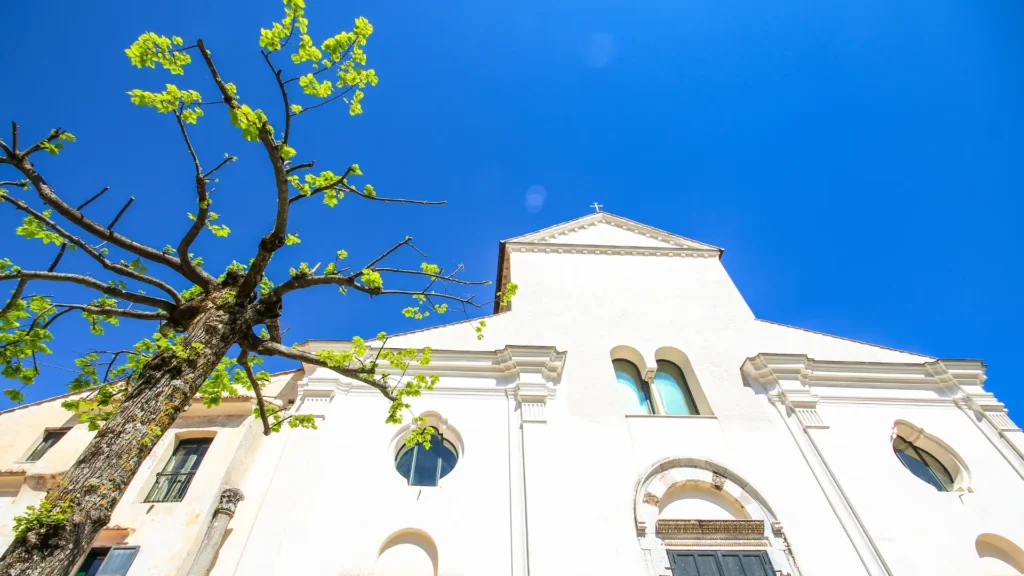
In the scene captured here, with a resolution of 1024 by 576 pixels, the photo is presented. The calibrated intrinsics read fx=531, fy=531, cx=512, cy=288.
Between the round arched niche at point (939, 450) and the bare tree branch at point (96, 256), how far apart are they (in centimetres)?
1323

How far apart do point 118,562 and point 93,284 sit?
12.7 ft

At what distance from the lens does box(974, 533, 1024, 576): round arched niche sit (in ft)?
28.8

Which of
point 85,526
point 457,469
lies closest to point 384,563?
point 457,469

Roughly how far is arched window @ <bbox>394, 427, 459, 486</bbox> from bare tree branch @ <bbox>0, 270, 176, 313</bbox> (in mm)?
4715

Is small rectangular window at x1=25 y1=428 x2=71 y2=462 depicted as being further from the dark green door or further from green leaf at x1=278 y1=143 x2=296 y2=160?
the dark green door

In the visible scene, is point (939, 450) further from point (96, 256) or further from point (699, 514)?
point (96, 256)

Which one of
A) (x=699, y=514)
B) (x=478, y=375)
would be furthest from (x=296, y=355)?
(x=699, y=514)

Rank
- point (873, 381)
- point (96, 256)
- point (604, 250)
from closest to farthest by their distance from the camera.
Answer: point (96, 256)
point (873, 381)
point (604, 250)

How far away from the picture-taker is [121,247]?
A: 22.7 feet

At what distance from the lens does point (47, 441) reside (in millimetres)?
9336

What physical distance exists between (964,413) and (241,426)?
14476mm

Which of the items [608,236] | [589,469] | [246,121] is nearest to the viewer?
[246,121]

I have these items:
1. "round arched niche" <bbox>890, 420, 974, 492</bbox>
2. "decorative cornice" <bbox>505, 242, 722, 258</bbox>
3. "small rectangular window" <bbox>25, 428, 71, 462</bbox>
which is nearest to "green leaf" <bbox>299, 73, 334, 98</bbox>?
"small rectangular window" <bbox>25, 428, 71, 462</bbox>

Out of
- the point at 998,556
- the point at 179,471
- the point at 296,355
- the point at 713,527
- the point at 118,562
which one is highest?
the point at 296,355
